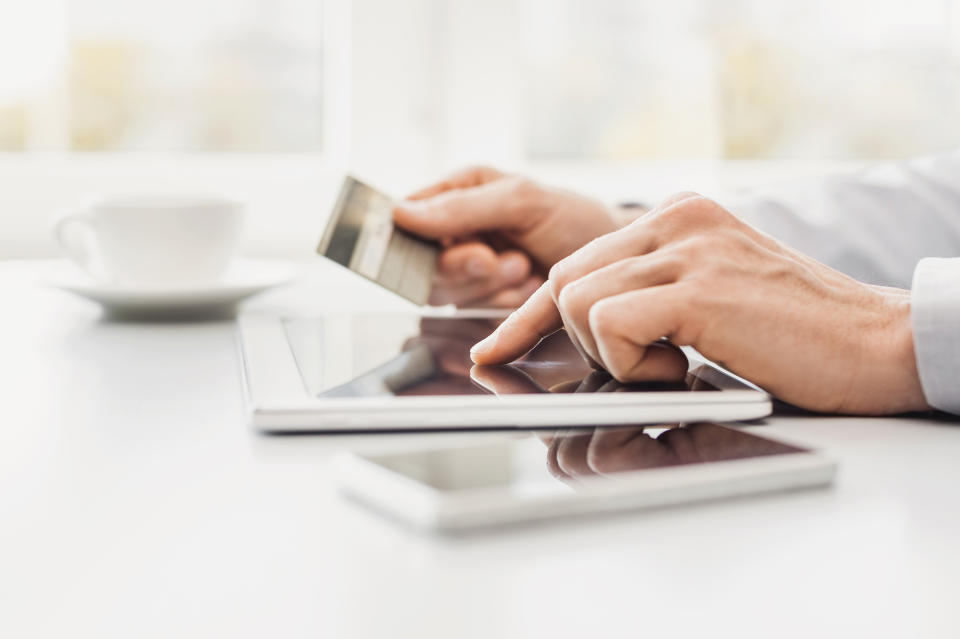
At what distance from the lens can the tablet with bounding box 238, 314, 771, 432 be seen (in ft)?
1.50

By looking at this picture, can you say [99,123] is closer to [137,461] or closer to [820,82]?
[137,461]

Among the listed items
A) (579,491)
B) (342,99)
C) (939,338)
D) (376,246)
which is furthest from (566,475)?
(342,99)

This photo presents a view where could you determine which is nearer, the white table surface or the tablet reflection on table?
the white table surface

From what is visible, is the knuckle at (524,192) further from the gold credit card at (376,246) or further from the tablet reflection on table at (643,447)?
the tablet reflection on table at (643,447)

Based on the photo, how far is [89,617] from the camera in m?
0.27

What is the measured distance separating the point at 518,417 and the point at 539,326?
4.9 inches

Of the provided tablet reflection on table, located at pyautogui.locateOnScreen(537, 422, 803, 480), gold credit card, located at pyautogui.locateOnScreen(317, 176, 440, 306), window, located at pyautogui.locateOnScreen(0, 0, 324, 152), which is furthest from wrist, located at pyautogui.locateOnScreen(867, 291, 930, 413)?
window, located at pyautogui.locateOnScreen(0, 0, 324, 152)

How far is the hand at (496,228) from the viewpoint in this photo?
952mm

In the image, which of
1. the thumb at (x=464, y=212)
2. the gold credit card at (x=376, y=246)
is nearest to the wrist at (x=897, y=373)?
the gold credit card at (x=376, y=246)

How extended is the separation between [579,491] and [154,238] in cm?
67

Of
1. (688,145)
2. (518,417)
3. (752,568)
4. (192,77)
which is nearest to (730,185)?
(688,145)

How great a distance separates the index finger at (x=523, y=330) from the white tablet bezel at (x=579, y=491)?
205 mm

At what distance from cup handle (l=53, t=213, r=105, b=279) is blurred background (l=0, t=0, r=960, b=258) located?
56 cm

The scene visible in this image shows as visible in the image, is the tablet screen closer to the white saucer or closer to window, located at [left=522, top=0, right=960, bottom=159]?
the white saucer
